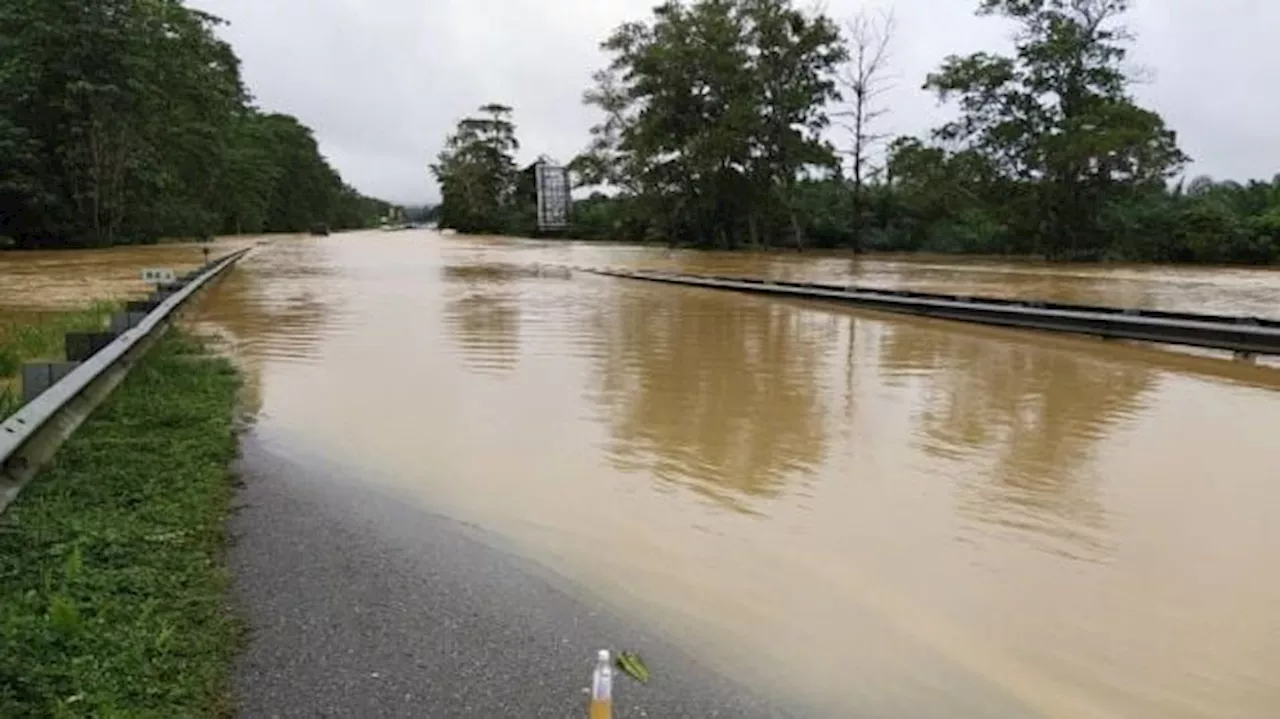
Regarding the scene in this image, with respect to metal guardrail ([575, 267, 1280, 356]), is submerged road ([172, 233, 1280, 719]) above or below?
below

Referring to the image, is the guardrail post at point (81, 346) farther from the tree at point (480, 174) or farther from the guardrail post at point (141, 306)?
the tree at point (480, 174)

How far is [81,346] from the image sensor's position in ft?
24.6

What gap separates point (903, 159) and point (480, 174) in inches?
Result: 2217

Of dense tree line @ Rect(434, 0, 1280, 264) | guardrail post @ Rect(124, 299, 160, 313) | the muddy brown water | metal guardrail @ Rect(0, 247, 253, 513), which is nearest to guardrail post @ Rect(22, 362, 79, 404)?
metal guardrail @ Rect(0, 247, 253, 513)

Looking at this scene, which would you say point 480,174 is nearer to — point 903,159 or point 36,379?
point 903,159

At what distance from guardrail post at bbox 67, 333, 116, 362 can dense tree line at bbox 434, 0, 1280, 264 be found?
115ft

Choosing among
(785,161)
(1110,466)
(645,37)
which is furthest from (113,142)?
(1110,466)

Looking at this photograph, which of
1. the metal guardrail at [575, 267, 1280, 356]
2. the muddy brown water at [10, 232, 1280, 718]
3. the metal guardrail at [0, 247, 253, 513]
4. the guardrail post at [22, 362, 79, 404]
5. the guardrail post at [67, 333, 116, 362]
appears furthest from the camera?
the metal guardrail at [575, 267, 1280, 356]

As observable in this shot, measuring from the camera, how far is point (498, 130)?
3740 inches

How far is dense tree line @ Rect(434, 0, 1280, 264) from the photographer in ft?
126

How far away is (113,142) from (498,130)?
53663 mm

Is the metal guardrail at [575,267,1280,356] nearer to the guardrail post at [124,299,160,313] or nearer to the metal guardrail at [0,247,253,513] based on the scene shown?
the guardrail post at [124,299,160,313]

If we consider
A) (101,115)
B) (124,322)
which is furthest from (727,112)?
(124,322)

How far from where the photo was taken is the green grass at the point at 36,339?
28.2ft
